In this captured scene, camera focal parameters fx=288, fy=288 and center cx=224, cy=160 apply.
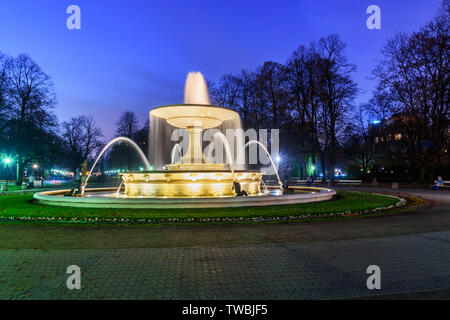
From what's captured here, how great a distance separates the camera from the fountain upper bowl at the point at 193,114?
15.3 m

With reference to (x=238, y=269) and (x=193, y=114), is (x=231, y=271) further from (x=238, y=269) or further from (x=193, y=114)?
(x=193, y=114)

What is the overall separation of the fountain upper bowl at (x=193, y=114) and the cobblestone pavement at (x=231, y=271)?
10512mm

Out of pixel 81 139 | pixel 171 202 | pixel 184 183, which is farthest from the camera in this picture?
pixel 81 139

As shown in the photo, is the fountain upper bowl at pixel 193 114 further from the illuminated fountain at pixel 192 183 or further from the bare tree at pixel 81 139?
the bare tree at pixel 81 139

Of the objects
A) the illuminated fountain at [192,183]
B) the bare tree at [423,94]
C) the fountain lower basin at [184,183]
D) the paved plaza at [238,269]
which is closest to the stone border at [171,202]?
the illuminated fountain at [192,183]

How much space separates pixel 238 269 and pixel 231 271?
15 cm

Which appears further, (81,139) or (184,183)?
(81,139)

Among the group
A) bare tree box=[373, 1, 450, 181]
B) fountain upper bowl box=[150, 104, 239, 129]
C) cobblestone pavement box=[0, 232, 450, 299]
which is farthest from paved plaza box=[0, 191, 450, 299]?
bare tree box=[373, 1, 450, 181]

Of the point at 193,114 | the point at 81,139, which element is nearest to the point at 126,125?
the point at 81,139

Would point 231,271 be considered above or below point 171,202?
below

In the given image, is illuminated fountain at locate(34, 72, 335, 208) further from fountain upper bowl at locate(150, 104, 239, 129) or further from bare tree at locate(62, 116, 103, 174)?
bare tree at locate(62, 116, 103, 174)

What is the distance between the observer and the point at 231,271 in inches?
178
